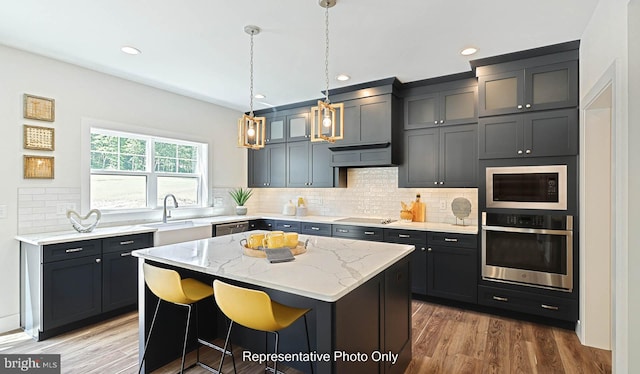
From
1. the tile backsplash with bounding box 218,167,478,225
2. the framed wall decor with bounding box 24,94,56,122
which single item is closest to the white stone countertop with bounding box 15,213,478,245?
the tile backsplash with bounding box 218,167,478,225

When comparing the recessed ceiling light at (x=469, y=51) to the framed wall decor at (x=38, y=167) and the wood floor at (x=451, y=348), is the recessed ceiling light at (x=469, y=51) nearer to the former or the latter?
the wood floor at (x=451, y=348)

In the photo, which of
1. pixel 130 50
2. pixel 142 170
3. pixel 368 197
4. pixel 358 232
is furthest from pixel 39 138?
pixel 368 197

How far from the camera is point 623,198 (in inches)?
69.8

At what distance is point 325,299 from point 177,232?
2.94m

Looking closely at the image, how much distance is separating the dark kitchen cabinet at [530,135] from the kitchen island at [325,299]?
5.71 ft

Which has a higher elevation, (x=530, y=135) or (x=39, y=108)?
(x=39, y=108)

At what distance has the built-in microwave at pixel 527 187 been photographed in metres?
2.95

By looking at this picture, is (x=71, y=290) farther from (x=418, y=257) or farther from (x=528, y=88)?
(x=528, y=88)

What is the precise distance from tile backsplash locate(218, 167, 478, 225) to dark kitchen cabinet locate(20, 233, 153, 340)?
1.94 meters

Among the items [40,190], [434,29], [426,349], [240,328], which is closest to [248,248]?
[240,328]

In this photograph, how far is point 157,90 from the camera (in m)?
4.20

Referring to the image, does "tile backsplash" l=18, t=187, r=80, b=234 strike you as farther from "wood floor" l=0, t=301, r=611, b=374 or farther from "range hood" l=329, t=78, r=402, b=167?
"range hood" l=329, t=78, r=402, b=167

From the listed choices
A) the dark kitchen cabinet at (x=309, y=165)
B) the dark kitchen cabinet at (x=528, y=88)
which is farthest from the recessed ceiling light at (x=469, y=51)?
the dark kitchen cabinet at (x=309, y=165)

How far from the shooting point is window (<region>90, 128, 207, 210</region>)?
12.2ft
